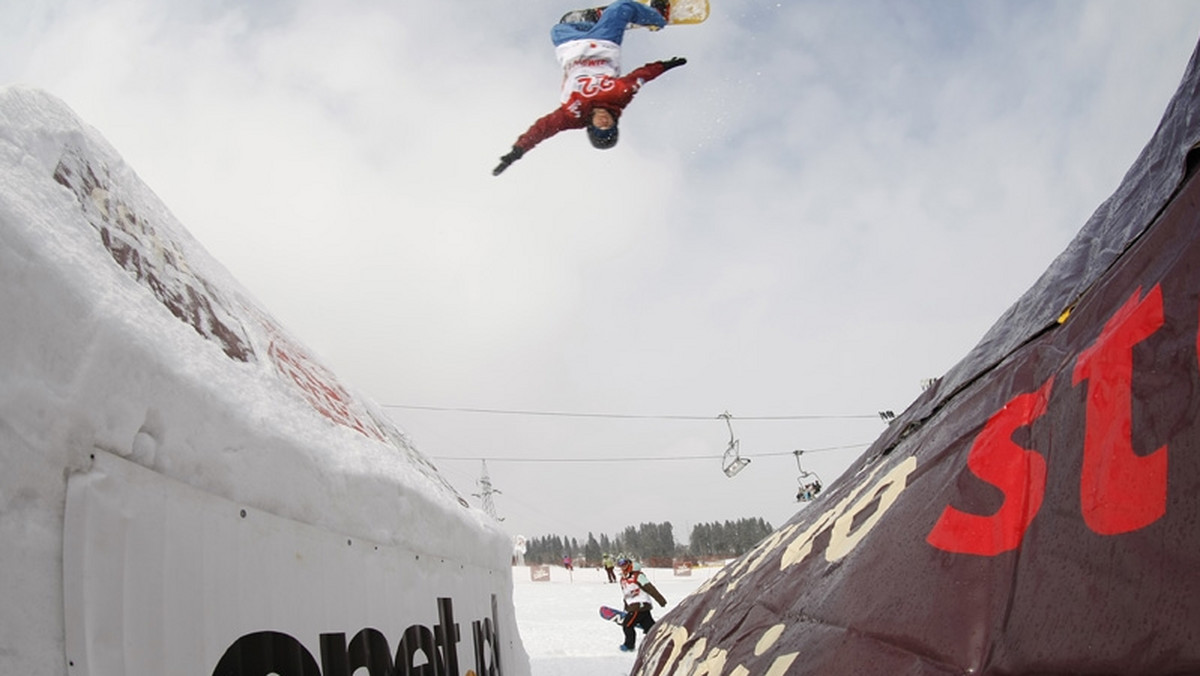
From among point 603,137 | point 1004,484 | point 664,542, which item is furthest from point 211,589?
point 664,542

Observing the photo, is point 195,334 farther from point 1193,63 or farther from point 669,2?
point 669,2

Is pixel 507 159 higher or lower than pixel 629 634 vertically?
higher

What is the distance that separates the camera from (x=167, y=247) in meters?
2.53

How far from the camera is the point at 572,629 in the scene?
40.7 feet

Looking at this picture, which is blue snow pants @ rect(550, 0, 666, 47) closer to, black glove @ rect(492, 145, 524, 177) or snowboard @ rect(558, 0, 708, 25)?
A: snowboard @ rect(558, 0, 708, 25)

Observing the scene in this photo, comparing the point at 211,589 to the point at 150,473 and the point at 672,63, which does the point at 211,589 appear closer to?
the point at 150,473

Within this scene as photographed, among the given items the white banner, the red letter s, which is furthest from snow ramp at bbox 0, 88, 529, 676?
the red letter s

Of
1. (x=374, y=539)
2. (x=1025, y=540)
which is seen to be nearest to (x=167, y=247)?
(x=374, y=539)

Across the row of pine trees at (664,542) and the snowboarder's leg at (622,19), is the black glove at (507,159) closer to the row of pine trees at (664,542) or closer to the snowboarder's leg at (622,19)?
the snowboarder's leg at (622,19)

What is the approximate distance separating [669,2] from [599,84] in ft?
3.15

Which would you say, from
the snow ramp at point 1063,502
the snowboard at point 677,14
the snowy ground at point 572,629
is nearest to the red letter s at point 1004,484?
the snow ramp at point 1063,502

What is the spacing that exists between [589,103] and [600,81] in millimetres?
228

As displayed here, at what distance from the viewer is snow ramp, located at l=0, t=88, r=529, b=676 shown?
1292 mm

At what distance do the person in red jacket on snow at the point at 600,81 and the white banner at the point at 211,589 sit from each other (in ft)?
15.8
